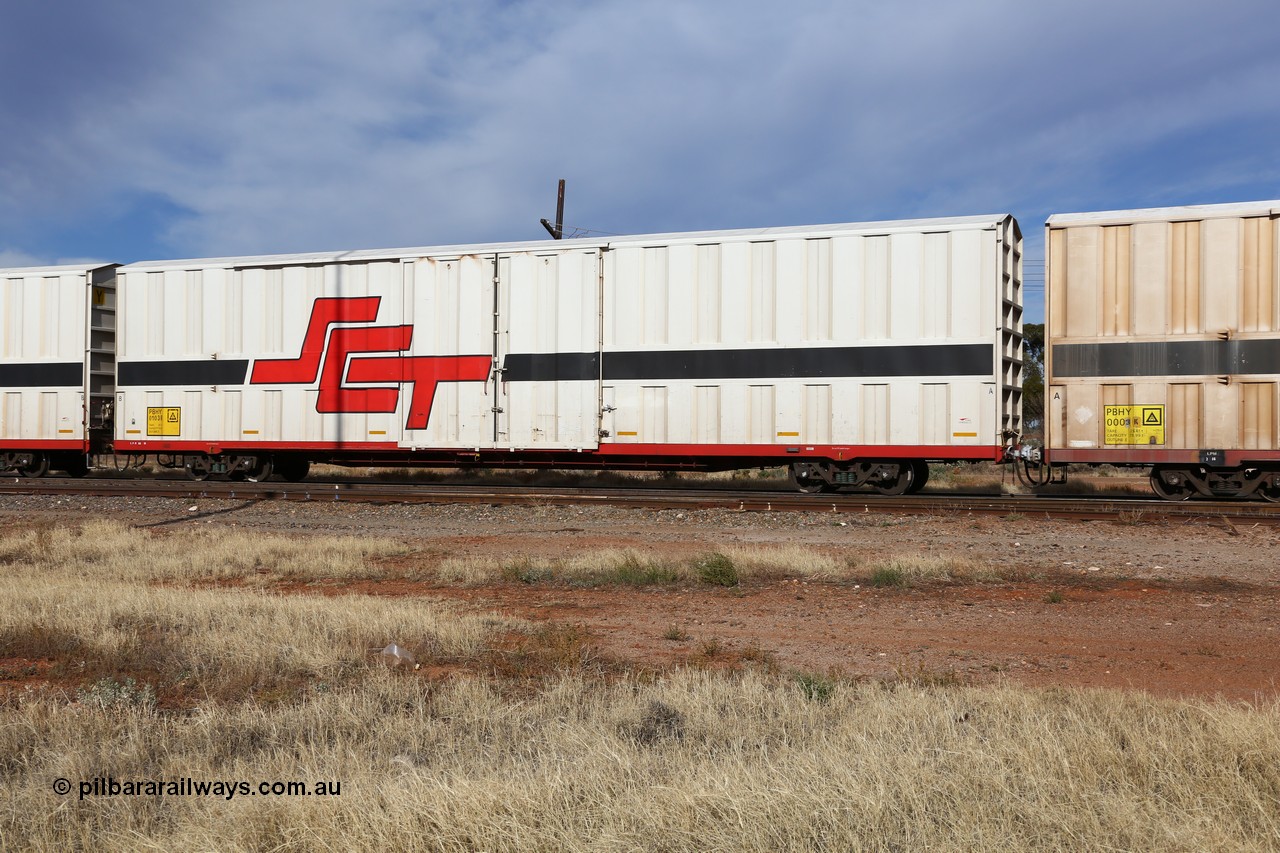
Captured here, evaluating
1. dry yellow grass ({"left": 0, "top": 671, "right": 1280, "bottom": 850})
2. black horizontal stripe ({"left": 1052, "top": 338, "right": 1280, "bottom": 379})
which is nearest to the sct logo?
black horizontal stripe ({"left": 1052, "top": 338, "right": 1280, "bottom": 379})

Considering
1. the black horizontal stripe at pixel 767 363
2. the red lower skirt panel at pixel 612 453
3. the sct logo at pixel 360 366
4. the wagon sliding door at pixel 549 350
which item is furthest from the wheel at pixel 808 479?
the sct logo at pixel 360 366

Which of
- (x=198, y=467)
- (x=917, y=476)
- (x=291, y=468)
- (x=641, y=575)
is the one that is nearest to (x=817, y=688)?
(x=641, y=575)

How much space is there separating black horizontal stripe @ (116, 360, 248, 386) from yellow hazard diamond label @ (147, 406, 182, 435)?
1.63ft

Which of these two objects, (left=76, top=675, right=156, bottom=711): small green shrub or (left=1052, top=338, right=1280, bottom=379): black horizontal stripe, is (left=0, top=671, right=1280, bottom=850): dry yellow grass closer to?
(left=76, top=675, right=156, bottom=711): small green shrub

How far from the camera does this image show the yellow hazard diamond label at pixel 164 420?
695 inches

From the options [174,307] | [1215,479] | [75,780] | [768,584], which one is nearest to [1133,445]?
[1215,479]

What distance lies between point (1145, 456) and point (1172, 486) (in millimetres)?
1231

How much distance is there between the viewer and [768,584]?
8656mm

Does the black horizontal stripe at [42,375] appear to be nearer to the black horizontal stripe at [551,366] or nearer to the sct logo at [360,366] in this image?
the sct logo at [360,366]

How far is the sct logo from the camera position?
53.7 ft

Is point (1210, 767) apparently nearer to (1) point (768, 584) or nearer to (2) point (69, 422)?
(1) point (768, 584)

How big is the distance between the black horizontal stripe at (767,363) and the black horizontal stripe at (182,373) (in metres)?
5.58

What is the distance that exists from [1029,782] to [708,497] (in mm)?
11413

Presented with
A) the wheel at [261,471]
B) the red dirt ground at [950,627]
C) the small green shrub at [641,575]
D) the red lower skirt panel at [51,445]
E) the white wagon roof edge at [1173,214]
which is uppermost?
the white wagon roof edge at [1173,214]
